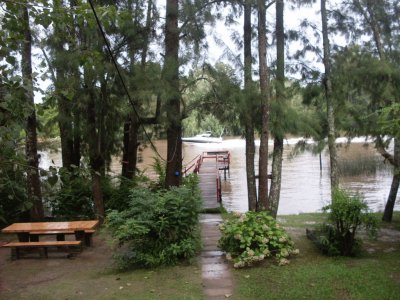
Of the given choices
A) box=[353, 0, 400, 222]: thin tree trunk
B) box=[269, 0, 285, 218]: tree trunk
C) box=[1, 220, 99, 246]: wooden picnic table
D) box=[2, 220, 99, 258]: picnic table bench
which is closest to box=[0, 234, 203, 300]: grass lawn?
box=[2, 220, 99, 258]: picnic table bench

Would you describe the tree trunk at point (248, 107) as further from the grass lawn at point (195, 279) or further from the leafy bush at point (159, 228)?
the grass lawn at point (195, 279)

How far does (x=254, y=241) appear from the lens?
613 centimetres

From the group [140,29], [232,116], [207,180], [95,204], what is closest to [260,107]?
[232,116]

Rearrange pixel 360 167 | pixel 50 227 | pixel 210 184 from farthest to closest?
pixel 360 167, pixel 210 184, pixel 50 227

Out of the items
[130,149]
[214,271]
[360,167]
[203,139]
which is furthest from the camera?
[203,139]

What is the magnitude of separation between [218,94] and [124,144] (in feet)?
17.6

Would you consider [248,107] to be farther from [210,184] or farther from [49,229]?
[210,184]

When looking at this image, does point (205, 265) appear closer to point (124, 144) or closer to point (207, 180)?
point (124, 144)

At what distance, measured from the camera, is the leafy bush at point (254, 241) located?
589cm

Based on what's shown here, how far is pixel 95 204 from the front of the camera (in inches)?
376

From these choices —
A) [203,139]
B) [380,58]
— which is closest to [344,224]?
[380,58]

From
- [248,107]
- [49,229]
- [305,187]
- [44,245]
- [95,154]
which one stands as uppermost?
[248,107]

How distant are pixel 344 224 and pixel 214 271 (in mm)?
2033

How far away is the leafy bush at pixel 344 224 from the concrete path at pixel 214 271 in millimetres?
1586
